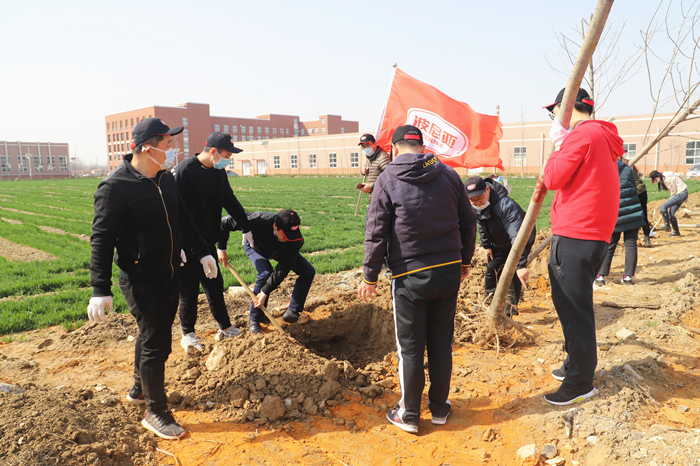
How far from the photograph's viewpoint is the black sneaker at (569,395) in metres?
3.09

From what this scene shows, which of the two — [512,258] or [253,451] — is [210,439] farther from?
[512,258]

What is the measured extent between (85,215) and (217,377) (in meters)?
14.6

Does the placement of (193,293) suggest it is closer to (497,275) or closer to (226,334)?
(226,334)

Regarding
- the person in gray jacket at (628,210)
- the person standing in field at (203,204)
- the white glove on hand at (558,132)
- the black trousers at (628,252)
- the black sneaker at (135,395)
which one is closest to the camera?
the white glove on hand at (558,132)

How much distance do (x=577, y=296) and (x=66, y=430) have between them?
331 centimetres

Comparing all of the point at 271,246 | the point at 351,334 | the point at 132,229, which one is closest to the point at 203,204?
the point at 271,246

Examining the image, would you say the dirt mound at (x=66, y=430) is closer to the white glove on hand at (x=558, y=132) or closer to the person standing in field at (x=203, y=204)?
the person standing in field at (x=203, y=204)

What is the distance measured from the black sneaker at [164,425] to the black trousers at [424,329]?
4.95ft

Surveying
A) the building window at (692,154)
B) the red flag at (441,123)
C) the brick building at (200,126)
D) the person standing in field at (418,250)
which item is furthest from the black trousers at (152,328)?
the brick building at (200,126)

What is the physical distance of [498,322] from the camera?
424 centimetres

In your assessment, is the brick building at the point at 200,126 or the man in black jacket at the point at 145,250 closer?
the man in black jacket at the point at 145,250

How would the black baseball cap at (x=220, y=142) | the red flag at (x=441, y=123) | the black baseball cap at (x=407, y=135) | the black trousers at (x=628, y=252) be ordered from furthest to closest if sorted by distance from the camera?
the red flag at (x=441, y=123) < the black trousers at (x=628, y=252) < the black baseball cap at (x=220, y=142) < the black baseball cap at (x=407, y=135)

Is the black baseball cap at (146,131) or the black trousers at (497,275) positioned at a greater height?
the black baseball cap at (146,131)

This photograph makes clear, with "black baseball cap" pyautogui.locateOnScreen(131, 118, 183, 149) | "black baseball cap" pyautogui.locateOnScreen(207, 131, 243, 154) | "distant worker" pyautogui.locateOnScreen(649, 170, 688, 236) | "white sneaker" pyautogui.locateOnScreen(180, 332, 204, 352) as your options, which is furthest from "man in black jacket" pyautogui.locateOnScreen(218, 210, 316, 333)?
"distant worker" pyautogui.locateOnScreen(649, 170, 688, 236)
